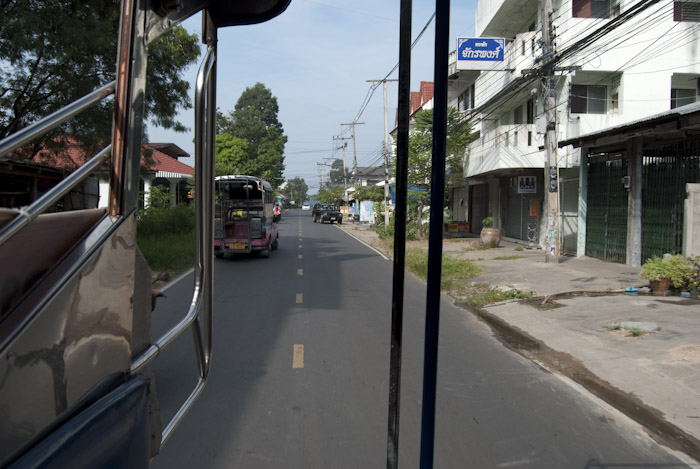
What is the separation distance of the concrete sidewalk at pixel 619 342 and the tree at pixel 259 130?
116 feet

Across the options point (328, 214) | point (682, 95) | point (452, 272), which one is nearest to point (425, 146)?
point (682, 95)

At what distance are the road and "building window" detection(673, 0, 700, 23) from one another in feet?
46.7

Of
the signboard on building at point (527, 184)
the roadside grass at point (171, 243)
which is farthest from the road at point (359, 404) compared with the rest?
the signboard on building at point (527, 184)

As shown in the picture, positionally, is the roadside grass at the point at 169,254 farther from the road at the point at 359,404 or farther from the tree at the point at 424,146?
the tree at the point at 424,146

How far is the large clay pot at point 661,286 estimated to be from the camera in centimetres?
953

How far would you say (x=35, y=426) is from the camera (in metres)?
1.11

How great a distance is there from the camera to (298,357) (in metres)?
5.89

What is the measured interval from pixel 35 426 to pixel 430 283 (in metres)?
1.19

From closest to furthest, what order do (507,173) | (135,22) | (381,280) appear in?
1. (135,22)
2. (381,280)
3. (507,173)

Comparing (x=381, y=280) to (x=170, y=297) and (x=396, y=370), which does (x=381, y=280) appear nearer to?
(x=170, y=297)

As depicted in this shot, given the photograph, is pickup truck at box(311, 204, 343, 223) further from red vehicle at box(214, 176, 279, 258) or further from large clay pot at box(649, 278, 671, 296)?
large clay pot at box(649, 278, 671, 296)

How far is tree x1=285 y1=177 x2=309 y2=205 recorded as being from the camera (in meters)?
147

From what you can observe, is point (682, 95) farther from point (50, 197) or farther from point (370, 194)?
point (370, 194)

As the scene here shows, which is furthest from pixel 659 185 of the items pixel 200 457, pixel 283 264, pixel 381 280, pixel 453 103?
pixel 453 103
